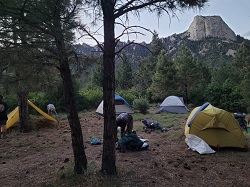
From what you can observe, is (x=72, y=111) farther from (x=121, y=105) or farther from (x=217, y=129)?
(x=121, y=105)

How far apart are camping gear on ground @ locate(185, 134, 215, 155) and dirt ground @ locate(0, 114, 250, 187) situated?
0.13 m

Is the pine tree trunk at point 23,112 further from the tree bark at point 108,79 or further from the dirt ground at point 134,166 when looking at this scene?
the tree bark at point 108,79

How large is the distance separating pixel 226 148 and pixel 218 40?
2668 inches

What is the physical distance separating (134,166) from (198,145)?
2100mm

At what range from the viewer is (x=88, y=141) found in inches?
271

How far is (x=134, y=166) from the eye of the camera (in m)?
4.59

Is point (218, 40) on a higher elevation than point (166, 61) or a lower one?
higher

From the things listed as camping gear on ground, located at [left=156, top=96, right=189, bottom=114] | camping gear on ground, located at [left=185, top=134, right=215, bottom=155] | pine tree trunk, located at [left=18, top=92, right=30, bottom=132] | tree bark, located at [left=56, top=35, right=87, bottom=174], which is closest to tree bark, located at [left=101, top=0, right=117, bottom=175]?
tree bark, located at [left=56, top=35, right=87, bottom=174]

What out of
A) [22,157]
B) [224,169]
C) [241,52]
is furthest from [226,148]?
[241,52]

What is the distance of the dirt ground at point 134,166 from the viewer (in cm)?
388

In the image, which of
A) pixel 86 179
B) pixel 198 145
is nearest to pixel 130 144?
pixel 198 145

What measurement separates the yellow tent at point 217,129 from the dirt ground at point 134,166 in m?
0.25

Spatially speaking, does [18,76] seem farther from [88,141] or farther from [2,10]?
[88,141]

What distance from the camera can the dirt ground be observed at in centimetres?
388
